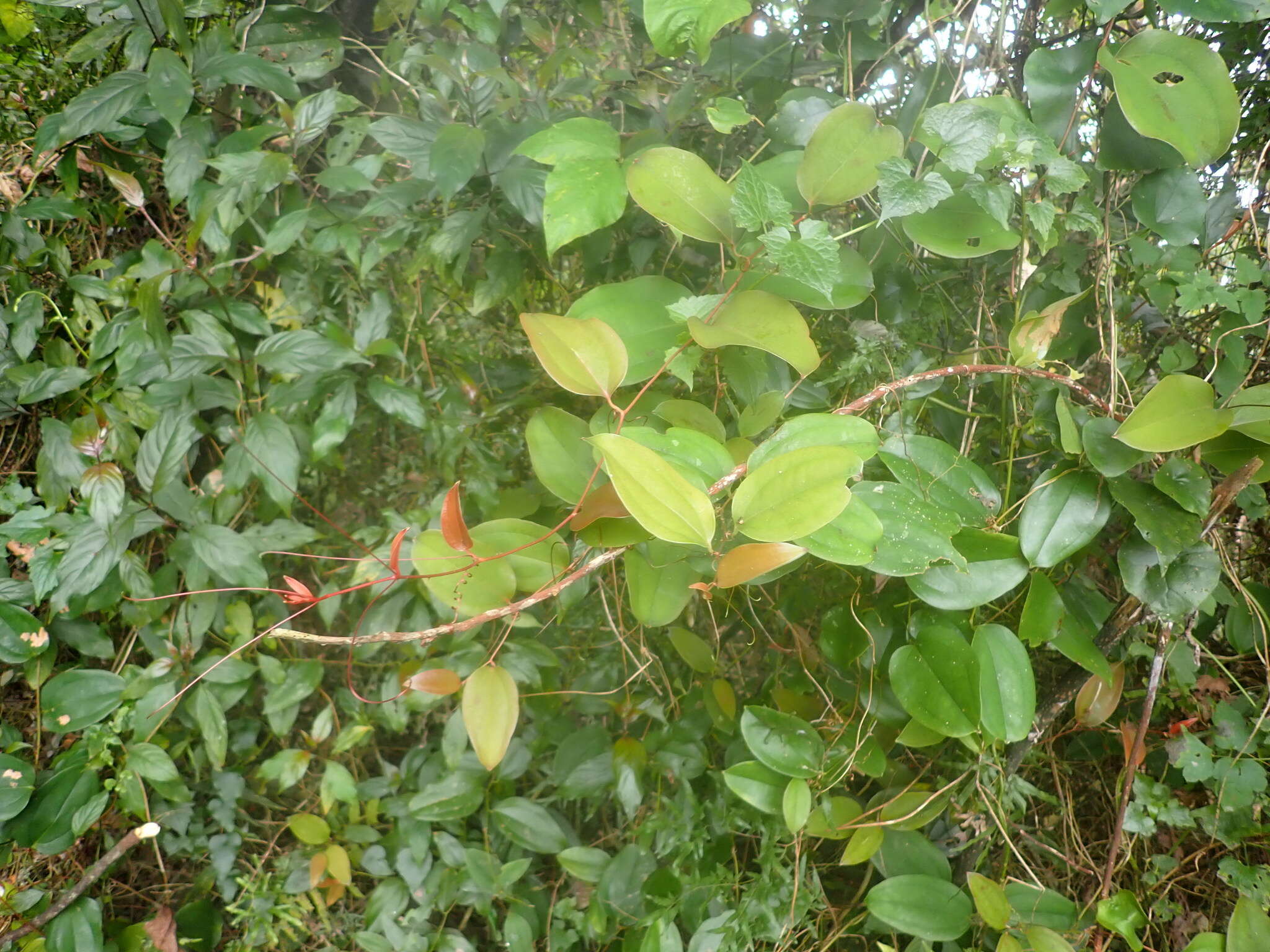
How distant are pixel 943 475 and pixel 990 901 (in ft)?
1.37

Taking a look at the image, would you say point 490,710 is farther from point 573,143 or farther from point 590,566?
point 573,143

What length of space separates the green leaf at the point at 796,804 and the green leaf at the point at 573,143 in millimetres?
606

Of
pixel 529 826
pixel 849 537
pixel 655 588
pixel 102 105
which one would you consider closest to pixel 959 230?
pixel 849 537

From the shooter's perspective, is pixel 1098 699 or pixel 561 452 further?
pixel 1098 699

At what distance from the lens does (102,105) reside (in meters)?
0.85

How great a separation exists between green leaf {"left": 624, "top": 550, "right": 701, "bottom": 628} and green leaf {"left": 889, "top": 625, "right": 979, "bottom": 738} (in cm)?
20

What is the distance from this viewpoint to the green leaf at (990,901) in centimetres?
70

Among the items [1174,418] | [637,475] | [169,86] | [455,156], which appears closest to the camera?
[637,475]

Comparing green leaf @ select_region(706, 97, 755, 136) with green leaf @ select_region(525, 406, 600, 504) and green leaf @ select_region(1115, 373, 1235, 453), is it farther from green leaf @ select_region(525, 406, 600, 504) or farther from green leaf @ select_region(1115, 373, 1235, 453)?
green leaf @ select_region(1115, 373, 1235, 453)

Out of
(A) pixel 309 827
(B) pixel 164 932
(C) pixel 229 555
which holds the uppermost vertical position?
(C) pixel 229 555

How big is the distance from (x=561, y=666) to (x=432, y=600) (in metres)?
0.20

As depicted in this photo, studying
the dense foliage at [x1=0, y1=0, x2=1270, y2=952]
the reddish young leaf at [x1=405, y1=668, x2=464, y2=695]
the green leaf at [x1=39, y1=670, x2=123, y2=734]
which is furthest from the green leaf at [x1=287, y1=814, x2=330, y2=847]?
the reddish young leaf at [x1=405, y1=668, x2=464, y2=695]

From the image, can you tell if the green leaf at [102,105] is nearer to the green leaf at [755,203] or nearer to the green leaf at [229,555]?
the green leaf at [229,555]

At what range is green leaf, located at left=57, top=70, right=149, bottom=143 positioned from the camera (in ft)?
2.75
